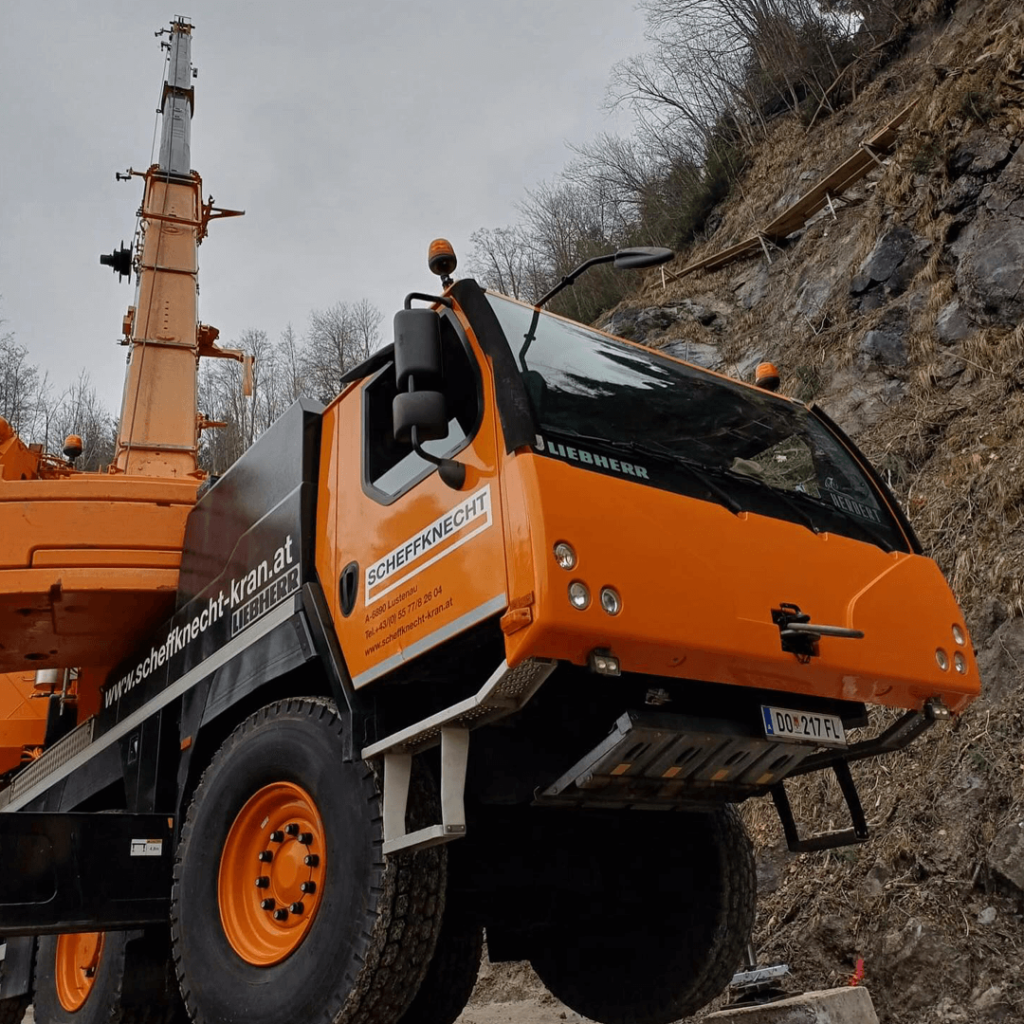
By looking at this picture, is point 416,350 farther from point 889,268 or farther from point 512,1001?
point 889,268

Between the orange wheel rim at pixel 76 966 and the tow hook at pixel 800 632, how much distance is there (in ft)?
12.7

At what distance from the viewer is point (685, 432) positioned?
4012 mm

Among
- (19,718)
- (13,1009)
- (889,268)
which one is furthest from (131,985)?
(889,268)

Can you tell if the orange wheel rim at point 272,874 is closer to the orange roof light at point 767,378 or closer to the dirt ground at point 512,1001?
the orange roof light at point 767,378

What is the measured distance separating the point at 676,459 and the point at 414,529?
1.03 meters

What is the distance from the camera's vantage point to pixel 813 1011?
4656 mm

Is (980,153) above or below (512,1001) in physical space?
above

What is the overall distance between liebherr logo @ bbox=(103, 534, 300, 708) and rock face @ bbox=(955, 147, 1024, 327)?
824 cm

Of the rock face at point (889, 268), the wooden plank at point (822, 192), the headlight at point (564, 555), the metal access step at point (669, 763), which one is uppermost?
the wooden plank at point (822, 192)

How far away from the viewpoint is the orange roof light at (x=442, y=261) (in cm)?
398

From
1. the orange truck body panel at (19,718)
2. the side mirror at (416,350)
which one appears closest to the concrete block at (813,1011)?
the side mirror at (416,350)

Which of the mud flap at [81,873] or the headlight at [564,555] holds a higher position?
the headlight at [564,555]

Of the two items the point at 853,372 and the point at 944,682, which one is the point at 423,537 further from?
the point at 853,372

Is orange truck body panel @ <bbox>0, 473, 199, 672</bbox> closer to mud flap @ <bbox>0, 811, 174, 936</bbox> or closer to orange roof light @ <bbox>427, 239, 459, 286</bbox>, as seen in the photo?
mud flap @ <bbox>0, 811, 174, 936</bbox>
